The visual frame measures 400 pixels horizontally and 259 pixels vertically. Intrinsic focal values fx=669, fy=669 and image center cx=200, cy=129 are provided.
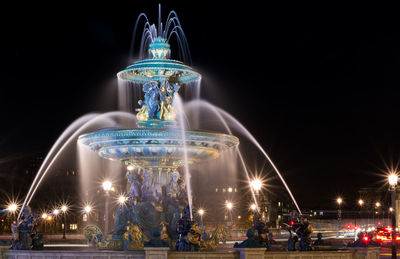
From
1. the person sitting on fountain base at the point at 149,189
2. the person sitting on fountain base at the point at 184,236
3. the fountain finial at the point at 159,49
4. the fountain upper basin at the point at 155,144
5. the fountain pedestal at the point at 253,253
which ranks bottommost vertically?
the fountain pedestal at the point at 253,253

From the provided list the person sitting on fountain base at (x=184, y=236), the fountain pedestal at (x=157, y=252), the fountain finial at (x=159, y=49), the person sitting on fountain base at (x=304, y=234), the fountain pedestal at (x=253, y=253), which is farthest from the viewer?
the fountain finial at (x=159, y=49)

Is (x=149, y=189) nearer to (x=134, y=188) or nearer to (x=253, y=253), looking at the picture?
(x=134, y=188)

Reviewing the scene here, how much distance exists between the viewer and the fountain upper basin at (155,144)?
21141mm

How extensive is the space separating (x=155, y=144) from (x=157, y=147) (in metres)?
0.18

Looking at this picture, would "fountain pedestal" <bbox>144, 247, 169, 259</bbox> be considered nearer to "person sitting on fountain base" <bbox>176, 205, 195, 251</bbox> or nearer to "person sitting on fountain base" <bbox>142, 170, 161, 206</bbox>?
"person sitting on fountain base" <bbox>176, 205, 195, 251</bbox>

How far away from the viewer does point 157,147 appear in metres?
21.6

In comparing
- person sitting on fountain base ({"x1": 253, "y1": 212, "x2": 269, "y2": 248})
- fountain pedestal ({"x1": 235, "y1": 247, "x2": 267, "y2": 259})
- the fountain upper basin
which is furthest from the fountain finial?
fountain pedestal ({"x1": 235, "y1": 247, "x2": 267, "y2": 259})

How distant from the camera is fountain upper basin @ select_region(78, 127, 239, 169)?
2114 cm

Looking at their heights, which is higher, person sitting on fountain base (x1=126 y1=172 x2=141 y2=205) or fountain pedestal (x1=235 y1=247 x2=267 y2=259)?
person sitting on fountain base (x1=126 y1=172 x2=141 y2=205)

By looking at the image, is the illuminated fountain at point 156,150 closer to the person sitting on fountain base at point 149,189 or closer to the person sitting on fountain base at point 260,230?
the person sitting on fountain base at point 149,189

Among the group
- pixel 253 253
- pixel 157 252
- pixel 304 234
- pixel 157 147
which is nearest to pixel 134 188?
pixel 157 147

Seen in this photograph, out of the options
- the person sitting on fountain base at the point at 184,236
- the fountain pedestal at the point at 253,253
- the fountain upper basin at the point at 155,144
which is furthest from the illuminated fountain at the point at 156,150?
the fountain pedestal at the point at 253,253

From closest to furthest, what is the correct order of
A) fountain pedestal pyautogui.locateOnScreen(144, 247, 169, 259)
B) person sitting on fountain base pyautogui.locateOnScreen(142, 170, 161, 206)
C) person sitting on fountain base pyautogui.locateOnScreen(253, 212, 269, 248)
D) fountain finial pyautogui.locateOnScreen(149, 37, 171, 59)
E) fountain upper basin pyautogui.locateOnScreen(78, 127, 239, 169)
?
fountain pedestal pyautogui.locateOnScreen(144, 247, 169, 259) → person sitting on fountain base pyautogui.locateOnScreen(253, 212, 269, 248) → fountain upper basin pyautogui.locateOnScreen(78, 127, 239, 169) → person sitting on fountain base pyautogui.locateOnScreen(142, 170, 161, 206) → fountain finial pyautogui.locateOnScreen(149, 37, 171, 59)

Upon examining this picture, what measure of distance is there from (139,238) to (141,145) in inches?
116
